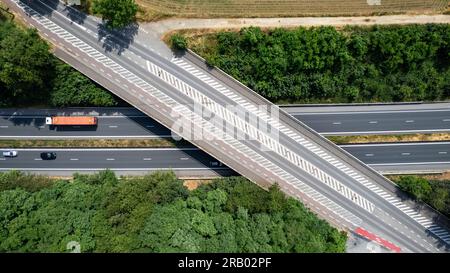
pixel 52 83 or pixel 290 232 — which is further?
pixel 52 83

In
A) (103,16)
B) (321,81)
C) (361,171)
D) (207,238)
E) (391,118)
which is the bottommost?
(207,238)

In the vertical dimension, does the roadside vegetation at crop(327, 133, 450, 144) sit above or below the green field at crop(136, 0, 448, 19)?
below

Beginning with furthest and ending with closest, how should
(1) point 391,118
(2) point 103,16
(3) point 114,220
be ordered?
(1) point 391,118, (2) point 103,16, (3) point 114,220

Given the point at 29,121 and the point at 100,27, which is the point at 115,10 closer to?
the point at 100,27

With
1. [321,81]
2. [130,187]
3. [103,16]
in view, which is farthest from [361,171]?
[103,16]

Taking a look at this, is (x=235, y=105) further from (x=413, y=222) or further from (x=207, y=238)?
(x=413, y=222)

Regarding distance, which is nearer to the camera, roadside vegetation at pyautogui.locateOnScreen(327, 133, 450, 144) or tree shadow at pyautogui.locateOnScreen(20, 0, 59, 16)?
tree shadow at pyautogui.locateOnScreen(20, 0, 59, 16)

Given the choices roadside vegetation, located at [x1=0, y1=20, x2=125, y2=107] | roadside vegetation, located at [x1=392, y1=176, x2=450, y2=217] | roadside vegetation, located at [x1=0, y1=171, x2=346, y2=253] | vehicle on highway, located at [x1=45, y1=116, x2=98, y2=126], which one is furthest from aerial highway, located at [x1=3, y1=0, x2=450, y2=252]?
vehicle on highway, located at [x1=45, y1=116, x2=98, y2=126]

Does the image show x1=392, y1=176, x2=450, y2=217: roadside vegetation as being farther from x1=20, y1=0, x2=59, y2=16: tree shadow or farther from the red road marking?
x1=20, y1=0, x2=59, y2=16: tree shadow
